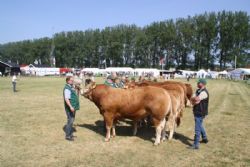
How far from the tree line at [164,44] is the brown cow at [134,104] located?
8033 centimetres

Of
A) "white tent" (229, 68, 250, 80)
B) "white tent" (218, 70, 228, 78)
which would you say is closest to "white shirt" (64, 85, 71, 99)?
"white tent" (229, 68, 250, 80)

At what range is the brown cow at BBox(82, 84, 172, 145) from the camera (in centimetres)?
1033

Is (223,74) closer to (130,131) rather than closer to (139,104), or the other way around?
(130,131)

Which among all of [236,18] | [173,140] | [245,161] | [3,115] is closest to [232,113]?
[173,140]

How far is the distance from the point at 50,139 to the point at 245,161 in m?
6.09

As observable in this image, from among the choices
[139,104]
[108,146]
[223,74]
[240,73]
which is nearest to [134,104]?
[139,104]

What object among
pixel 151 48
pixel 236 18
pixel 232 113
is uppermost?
pixel 236 18

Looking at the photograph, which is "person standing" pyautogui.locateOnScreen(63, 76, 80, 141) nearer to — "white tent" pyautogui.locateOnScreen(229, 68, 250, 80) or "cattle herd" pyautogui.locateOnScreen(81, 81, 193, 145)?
"cattle herd" pyautogui.locateOnScreen(81, 81, 193, 145)

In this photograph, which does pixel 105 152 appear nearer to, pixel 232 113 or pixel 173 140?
pixel 173 140

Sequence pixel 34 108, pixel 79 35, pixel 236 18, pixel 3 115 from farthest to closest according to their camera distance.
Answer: pixel 79 35 → pixel 236 18 → pixel 34 108 → pixel 3 115

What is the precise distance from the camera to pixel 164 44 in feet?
356

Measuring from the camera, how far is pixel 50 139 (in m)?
10.6

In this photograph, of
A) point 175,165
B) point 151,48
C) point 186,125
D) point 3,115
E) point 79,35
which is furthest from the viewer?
point 79,35

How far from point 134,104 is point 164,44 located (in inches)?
3930
